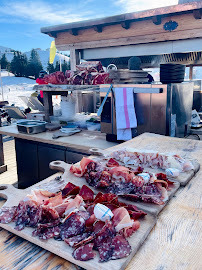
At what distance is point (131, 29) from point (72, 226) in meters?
6.90

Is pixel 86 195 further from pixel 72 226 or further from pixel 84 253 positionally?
pixel 84 253

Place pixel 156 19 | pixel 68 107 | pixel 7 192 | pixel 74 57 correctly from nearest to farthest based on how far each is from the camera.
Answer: pixel 7 192 → pixel 68 107 → pixel 156 19 → pixel 74 57

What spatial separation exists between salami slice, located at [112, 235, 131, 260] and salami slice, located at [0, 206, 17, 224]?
1.79 ft

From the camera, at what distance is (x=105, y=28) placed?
7316 millimetres

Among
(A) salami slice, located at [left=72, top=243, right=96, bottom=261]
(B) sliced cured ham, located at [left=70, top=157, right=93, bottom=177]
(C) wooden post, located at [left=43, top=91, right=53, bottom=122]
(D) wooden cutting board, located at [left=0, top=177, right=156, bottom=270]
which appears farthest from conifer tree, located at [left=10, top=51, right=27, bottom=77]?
(A) salami slice, located at [left=72, top=243, right=96, bottom=261]

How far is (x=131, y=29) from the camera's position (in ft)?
22.6

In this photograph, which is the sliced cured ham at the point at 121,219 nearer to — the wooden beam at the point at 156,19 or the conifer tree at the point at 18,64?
the wooden beam at the point at 156,19

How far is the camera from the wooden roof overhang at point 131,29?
5988 millimetres

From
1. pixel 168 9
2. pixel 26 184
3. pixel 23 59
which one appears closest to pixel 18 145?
pixel 26 184

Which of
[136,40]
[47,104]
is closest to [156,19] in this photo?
[136,40]

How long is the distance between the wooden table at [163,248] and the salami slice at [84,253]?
0.04 metres

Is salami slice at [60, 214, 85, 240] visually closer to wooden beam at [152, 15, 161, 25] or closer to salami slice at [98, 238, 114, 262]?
salami slice at [98, 238, 114, 262]

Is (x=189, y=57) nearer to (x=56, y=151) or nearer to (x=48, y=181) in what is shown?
(x=56, y=151)

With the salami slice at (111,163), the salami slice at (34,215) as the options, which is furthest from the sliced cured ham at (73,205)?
the salami slice at (111,163)
